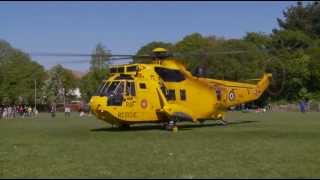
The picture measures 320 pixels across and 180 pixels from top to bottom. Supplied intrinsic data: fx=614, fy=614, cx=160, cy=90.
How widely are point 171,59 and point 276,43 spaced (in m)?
97.2

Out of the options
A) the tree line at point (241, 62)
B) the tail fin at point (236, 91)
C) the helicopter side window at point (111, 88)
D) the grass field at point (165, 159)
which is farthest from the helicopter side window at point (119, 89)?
the tree line at point (241, 62)

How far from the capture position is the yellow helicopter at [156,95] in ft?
108

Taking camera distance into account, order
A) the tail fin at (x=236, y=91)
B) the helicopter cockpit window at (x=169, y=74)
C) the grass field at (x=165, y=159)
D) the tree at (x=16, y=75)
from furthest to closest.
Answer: the tree at (x=16, y=75)
the tail fin at (x=236, y=91)
the helicopter cockpit window at (x=169, y=74)
the grass field at (x=165, y=159)

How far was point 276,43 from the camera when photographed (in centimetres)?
12975

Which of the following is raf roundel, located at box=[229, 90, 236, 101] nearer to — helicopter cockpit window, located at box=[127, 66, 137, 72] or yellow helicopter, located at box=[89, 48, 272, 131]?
yellow helicopter, located at box=[89, 48, 272, 131]

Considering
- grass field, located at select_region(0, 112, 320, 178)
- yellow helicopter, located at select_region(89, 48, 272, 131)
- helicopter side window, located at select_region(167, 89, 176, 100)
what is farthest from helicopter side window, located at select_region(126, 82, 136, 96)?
grass field, located at select_region(0, 112, 320, 178)

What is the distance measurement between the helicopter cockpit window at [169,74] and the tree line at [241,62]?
66602mm

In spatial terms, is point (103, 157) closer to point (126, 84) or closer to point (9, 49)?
point (126, 84)

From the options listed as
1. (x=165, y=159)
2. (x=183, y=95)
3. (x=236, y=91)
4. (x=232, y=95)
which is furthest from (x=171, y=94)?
(x=165, y=159)

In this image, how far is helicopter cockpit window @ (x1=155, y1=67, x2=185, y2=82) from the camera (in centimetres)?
3469

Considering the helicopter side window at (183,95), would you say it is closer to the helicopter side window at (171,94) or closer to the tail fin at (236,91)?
the helicopter side window at (171,94)

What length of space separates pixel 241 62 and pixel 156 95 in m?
87.8

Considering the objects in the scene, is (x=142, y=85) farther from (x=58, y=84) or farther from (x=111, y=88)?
(x=58, y=84)

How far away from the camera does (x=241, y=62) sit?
120250 mm
